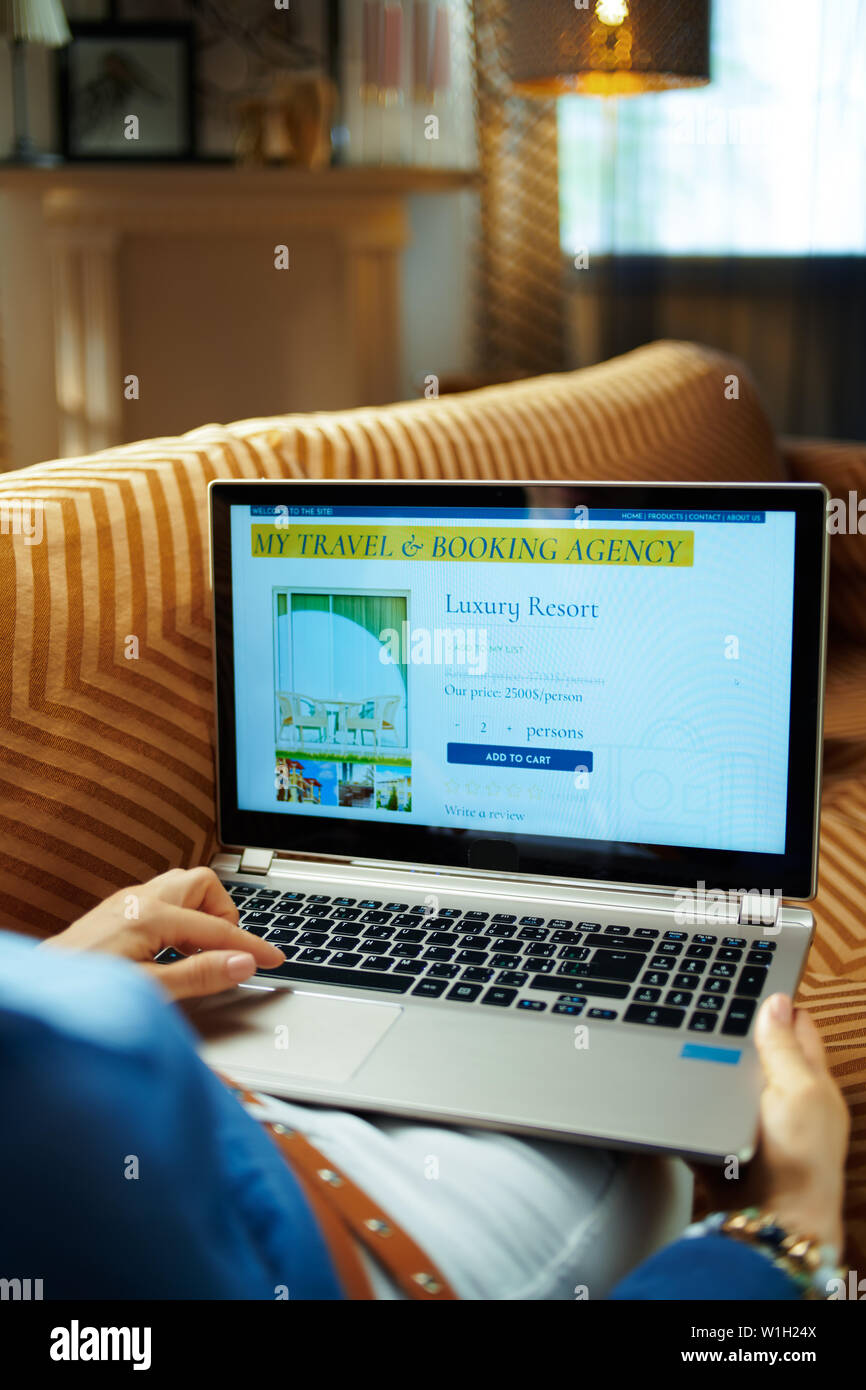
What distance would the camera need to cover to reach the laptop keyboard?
2.34 ft

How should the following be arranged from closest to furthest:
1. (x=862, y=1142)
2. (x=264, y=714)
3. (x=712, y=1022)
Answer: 1. (x=712, y=1022)
2. (x=862, y=1142)
3. (x=264, y=714)

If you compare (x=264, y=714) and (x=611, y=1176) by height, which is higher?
(x=264, y=714)

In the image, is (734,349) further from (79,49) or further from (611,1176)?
(611,1176)

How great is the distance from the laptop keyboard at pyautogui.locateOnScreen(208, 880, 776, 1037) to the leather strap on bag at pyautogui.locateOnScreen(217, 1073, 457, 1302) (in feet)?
0.63

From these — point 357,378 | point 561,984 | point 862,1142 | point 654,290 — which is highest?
point 654,290

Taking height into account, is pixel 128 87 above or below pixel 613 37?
above

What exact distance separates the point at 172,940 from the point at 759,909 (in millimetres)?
366

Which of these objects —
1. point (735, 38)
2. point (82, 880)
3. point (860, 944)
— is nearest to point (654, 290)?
point (735, 38)

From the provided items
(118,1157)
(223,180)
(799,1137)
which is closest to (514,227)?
(223,180)

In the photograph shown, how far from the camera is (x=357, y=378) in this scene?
3.68 meters

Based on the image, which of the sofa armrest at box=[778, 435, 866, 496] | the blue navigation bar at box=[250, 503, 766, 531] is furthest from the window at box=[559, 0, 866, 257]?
the blue navigation bar at box=[250, 503, 766, 531]

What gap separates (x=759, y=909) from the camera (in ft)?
2.64

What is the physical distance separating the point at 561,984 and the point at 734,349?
10.3 ft

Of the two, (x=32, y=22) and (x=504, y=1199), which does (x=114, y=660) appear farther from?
(x=32, y=22)
